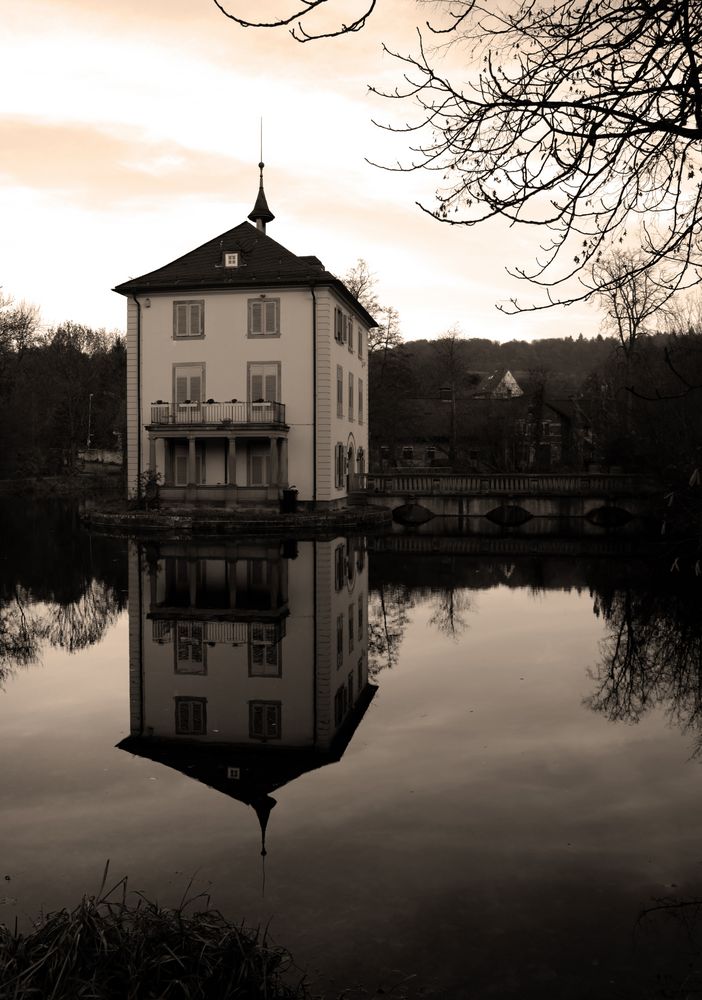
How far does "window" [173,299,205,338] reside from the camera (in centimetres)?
3472

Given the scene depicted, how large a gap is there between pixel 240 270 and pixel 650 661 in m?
26.8

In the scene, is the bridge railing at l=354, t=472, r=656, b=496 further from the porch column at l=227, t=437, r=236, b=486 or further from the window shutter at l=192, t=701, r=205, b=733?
the window shutter at l=192, t=701, r=205, b=733

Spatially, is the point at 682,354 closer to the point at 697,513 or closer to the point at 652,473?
the point at 652,473

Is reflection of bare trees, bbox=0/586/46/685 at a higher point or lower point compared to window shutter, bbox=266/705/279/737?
lower

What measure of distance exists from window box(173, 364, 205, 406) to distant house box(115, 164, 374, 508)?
Result: 4cm

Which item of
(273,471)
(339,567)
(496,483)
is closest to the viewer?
(339,567)

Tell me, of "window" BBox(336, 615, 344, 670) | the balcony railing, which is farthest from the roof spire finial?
"window" BBox(336, 615, 344, 670)

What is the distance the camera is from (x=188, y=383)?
3494cm

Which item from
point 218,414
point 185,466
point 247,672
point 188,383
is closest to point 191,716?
point 247,672

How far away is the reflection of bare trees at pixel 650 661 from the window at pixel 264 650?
3616mm

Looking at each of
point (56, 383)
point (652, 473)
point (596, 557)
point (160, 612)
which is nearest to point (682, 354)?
point (652, 473)

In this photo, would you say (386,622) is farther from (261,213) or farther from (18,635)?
(261,213)

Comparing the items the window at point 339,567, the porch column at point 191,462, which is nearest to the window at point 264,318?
the porch column at point 191,462

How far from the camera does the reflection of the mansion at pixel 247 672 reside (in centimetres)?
747
